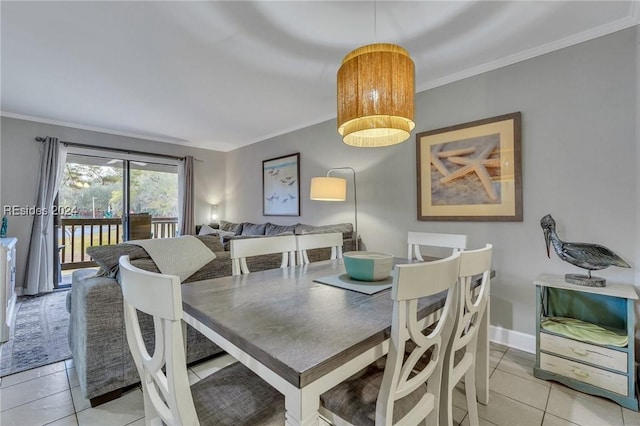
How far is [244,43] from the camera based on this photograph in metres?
2.16

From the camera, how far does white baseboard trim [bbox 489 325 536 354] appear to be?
89.4 inches

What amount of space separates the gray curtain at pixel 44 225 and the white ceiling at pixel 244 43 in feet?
2.37

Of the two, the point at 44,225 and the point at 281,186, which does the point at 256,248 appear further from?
the point at 44,225

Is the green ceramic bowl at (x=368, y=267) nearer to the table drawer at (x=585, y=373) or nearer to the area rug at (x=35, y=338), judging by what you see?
the table drawer at (x=585, y=373)

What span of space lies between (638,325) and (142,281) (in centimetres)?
280

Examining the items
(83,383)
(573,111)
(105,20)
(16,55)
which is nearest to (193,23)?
(105,20)

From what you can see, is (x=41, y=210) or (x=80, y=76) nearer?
(x=80, y=76)

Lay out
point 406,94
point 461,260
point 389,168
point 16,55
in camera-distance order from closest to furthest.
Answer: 1. point 461,260
2. point 406,94
3. point 16,55
4. point 389,168

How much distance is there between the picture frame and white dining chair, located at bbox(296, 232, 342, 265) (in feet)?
6.69

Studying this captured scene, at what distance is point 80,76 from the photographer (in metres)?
2.68

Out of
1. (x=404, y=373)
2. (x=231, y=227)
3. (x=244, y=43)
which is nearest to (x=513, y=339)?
(x=404, y=373)

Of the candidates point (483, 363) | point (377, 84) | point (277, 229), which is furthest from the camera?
point (277, 229)

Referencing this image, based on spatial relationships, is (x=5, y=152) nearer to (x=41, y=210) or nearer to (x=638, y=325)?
(x=41, y=210)

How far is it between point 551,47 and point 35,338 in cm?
477
